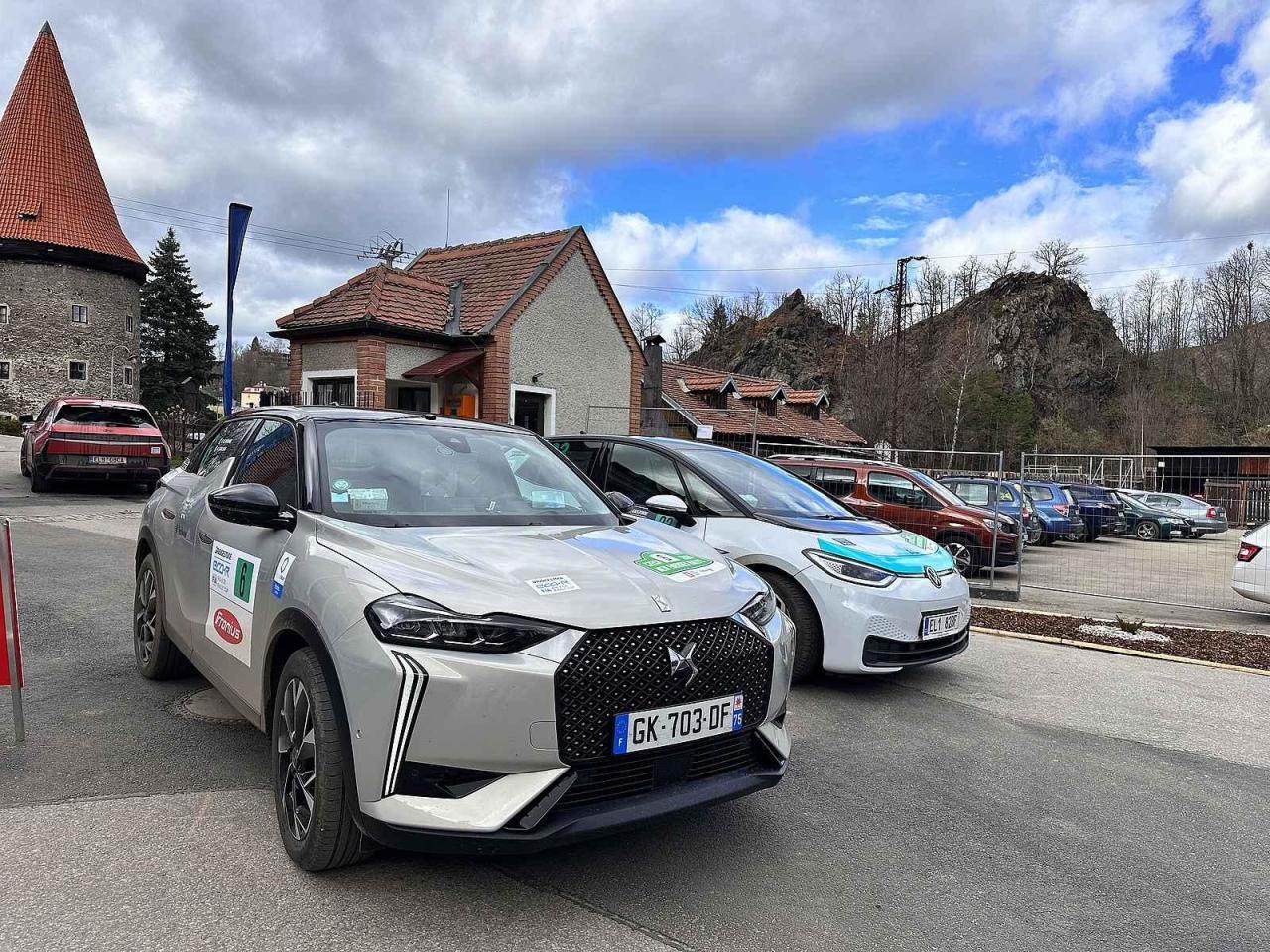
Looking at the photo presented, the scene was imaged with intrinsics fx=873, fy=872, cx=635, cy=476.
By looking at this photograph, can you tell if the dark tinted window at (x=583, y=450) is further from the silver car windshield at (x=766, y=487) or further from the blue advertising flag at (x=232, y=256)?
the blue advertising flag at (x=232, y=256)

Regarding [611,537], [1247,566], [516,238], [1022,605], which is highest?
[516,238]

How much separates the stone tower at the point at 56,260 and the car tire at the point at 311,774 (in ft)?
176

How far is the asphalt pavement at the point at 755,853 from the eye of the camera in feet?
9.02

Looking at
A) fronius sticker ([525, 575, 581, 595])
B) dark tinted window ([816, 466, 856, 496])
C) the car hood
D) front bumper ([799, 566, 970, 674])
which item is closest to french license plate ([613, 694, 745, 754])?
the car hood

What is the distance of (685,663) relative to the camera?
285 centimetres

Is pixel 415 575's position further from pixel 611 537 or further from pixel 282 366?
pixel 282 366

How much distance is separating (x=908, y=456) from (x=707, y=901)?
14.4 metres

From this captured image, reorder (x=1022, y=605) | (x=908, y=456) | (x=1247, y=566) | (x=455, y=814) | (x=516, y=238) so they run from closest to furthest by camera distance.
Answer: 1. (x=455, y=814)
2. (x=1247, y=566)
3. (x=1022, y=605)
4. (x=908, y=456)
5. (x=516, y=238)

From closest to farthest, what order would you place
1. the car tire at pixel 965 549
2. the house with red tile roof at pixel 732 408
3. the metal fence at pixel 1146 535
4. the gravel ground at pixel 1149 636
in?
the gravel ground at pixel 1149 636, the metal fence at pixel 1146 535, the car tire at pixel 965 549, the house with red tile roof at pixel 732 408

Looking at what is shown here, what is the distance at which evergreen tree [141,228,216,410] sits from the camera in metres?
54.4

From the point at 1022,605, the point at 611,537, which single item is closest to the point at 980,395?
the point at 1022,605

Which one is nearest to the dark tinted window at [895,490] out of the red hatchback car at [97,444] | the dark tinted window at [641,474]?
the dark tinted window at [641,474]

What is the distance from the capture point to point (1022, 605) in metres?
10.3

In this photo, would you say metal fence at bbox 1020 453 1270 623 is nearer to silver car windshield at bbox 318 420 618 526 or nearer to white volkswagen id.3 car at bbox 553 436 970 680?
white volkswagen id.3 car at bbox 553 436 970 680
